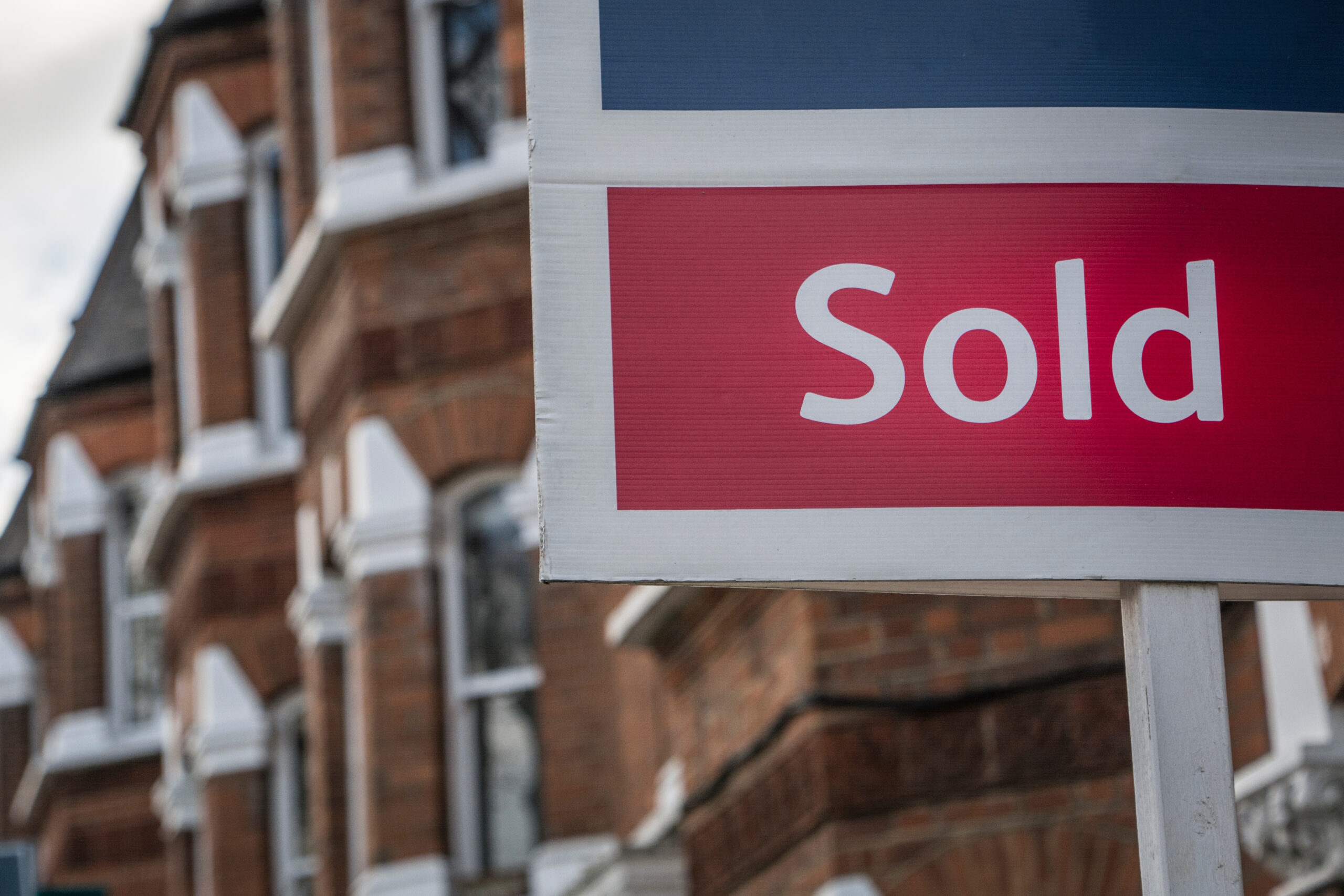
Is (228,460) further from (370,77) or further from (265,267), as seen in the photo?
(370,77)

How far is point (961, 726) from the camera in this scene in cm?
661

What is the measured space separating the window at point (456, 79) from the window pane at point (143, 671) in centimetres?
937

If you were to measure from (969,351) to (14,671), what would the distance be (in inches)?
926

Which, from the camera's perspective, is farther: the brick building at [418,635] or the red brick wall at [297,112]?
the red brick wall at [297,112]

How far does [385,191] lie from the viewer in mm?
10867

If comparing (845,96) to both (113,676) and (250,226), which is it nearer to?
(250,226)

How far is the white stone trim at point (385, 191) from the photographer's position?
413 inches

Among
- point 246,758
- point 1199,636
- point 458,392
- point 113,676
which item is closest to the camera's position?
point 1199,636

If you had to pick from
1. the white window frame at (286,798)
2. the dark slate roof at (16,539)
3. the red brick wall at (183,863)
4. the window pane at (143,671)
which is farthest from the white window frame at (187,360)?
the dark slate roof at (16,539)

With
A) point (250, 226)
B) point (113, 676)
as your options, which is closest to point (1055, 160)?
point (250, 226)

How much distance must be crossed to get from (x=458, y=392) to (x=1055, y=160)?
7.96 m

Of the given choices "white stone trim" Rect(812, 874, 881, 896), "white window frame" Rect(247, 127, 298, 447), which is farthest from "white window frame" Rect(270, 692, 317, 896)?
"white stone trim" Rect(812, 874, 881, 896)

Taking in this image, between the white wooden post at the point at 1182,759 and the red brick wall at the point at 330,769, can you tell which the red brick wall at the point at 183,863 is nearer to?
the red brick wall at the point at 330,769

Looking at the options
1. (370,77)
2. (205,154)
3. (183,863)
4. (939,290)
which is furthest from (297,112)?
(939,290)
